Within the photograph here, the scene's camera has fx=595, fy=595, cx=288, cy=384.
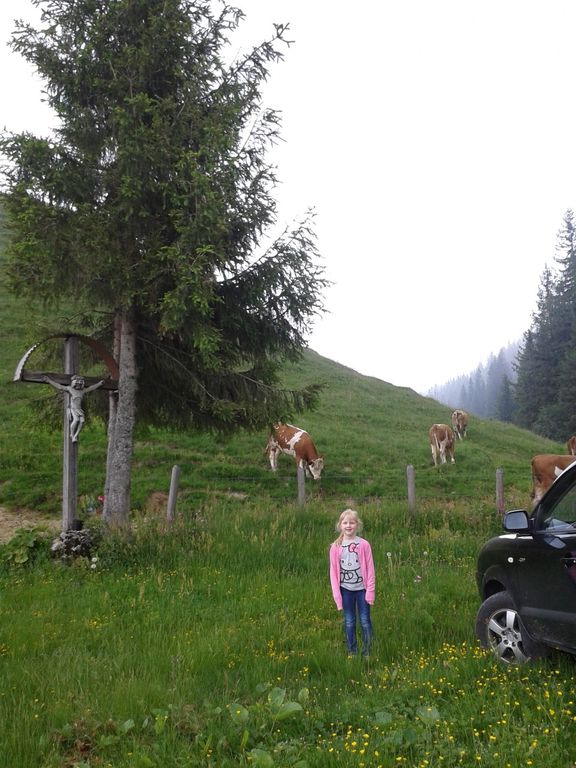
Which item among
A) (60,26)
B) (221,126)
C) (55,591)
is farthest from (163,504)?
(60,26)

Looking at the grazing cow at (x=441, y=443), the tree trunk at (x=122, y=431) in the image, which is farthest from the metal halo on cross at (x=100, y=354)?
the grazing cow at (x=441, y=443)

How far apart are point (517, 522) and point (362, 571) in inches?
74.4

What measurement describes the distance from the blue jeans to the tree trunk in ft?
18.0

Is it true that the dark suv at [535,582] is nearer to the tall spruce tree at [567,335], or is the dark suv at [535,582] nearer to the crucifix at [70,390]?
the crucifix at [70,390]

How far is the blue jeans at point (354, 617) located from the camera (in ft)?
20.2

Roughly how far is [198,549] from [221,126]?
289 inches

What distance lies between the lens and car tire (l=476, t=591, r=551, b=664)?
5039 millimetres

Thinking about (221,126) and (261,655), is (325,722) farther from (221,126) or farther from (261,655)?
(221,126)

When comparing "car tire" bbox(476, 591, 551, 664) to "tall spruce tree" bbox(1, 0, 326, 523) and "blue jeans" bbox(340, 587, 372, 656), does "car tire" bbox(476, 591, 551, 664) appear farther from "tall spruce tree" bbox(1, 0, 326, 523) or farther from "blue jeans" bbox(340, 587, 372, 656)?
"tall spruce tree" bbox(1, 0, 326, 523)

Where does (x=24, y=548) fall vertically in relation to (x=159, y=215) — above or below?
below

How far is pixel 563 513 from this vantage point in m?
4.99

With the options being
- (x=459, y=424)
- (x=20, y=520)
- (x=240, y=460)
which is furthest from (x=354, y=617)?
(x=459, y=424)

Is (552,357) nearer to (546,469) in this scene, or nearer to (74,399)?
(546,469)

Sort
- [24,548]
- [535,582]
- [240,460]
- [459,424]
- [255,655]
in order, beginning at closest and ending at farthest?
[535,582]
[255,655]
[24,548]
[240,460]
[459,424]
